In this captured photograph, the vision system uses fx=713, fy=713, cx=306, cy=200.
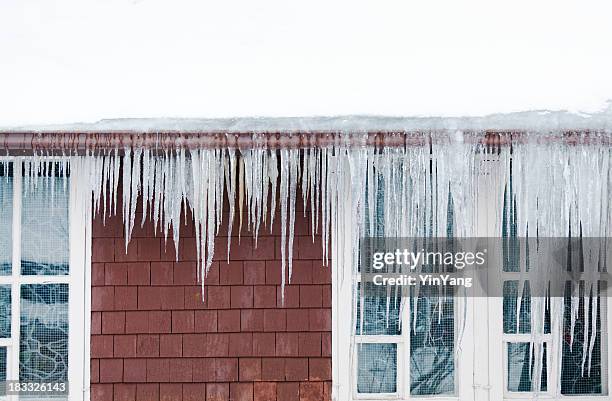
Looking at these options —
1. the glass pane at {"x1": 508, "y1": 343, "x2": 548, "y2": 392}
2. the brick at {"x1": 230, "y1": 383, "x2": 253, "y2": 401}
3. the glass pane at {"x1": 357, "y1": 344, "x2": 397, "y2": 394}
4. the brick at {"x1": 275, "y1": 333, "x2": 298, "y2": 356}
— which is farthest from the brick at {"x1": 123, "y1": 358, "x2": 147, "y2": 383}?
the glass pane at {"x1": 508, "y1": 343, "x2": 548, "y2": 392}

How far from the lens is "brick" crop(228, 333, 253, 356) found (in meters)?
4.94

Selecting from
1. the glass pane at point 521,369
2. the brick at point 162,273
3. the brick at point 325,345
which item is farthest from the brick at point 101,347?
the glass pane at point 521,369

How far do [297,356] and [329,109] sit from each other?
1770mm

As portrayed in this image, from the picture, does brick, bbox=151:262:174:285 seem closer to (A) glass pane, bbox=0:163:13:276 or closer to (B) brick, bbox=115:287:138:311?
(B) brick, bbox=115:287:138:311

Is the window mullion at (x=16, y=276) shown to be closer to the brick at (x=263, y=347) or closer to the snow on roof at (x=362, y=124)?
the snow on roof at (x=362, y=124)

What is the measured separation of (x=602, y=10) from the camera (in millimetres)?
5258

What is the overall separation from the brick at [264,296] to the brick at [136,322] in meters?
0.76

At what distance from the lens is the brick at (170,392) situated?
4.92m

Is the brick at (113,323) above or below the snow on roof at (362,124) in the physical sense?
below

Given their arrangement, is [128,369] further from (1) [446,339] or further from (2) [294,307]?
(1) [446,339]

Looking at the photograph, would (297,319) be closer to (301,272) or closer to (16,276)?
(301,272)

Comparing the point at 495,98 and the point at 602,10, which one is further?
the point at 602,10

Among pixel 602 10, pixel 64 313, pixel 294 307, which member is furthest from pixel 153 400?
pixel 602 10

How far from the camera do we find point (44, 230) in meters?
4.96
